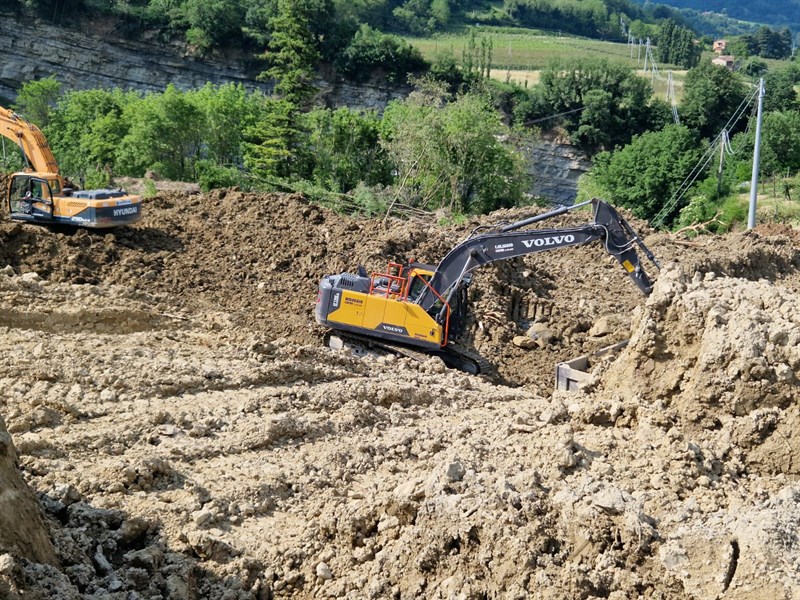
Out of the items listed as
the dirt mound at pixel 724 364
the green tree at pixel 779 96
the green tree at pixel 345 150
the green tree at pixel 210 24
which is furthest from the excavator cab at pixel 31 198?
the green tree at pixel 779 96

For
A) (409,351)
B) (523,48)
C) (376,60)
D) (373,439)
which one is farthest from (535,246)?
(523,48)

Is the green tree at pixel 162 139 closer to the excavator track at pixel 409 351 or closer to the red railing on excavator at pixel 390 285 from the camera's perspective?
the excavator track at pixel 409 351

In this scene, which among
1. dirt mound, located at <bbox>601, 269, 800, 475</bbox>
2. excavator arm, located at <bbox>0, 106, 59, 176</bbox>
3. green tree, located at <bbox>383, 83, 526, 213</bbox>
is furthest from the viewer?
green tree, located at <bbox>383, 83, 526, 213</bbox>

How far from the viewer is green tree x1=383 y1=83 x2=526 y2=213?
29.5m

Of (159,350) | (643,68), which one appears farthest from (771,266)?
(643,68)

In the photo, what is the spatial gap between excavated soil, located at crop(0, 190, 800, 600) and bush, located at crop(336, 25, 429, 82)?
37.8 m

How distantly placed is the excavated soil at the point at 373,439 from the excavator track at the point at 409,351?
1.23ft

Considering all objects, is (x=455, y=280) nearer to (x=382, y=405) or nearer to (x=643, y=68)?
(x=382, y=405)

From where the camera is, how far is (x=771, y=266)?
18.0m

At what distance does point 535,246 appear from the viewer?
41.7ft

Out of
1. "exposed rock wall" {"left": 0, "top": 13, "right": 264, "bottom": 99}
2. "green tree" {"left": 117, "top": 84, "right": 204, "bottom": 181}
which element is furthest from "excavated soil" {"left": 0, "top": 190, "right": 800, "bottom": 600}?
"exposed rock wall" {"left": 0, "top": 13, "right": 264, "bottom": 99}

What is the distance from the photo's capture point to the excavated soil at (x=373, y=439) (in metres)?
6.72

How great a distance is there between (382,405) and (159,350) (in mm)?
3007

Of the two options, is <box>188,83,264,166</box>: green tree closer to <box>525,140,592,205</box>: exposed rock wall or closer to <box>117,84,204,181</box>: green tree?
<box>117,84,204,181</box>: green tree
